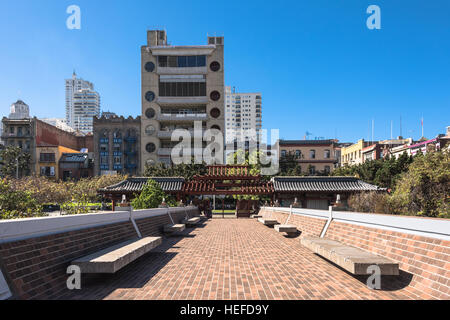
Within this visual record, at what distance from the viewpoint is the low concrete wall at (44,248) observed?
155 inches

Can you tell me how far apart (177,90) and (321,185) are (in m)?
35.8

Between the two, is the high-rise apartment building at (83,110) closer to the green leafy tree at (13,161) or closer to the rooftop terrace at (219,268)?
the green leafy tree at (13,161)

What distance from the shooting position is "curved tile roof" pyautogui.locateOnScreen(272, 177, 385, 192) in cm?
2691

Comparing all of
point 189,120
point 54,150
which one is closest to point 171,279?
point 189,120

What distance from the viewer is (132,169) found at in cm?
5356

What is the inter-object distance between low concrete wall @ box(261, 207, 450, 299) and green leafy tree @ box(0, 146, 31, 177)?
58507 mm

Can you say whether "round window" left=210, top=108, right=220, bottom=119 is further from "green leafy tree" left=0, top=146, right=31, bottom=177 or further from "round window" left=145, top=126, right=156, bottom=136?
"green leafy tree" left=0, top=146, right=31, bottom=177

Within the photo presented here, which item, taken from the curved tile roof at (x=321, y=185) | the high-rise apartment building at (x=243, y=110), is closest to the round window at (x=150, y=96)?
the curved tile roof at (x=321, y=185)

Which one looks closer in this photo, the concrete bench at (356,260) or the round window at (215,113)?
the concrete bench at (356,260)

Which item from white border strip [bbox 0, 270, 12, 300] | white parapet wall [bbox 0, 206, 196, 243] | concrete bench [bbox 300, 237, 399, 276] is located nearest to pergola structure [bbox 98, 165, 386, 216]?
white parapet wall [bbox 0, 206, 196, 243]

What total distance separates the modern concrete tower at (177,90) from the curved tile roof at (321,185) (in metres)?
26.7

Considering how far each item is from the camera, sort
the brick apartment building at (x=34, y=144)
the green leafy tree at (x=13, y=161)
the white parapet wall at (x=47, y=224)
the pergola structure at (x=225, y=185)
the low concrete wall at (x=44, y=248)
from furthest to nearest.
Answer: the brick apartment building at (x=34, y=144) < the green leafy tree at (x=13, y=161) < the pergola structure at (x=225, y=185) < the white parapet wall at (x=47, y=224) < the low concrete wall at (x=44, y=248)
